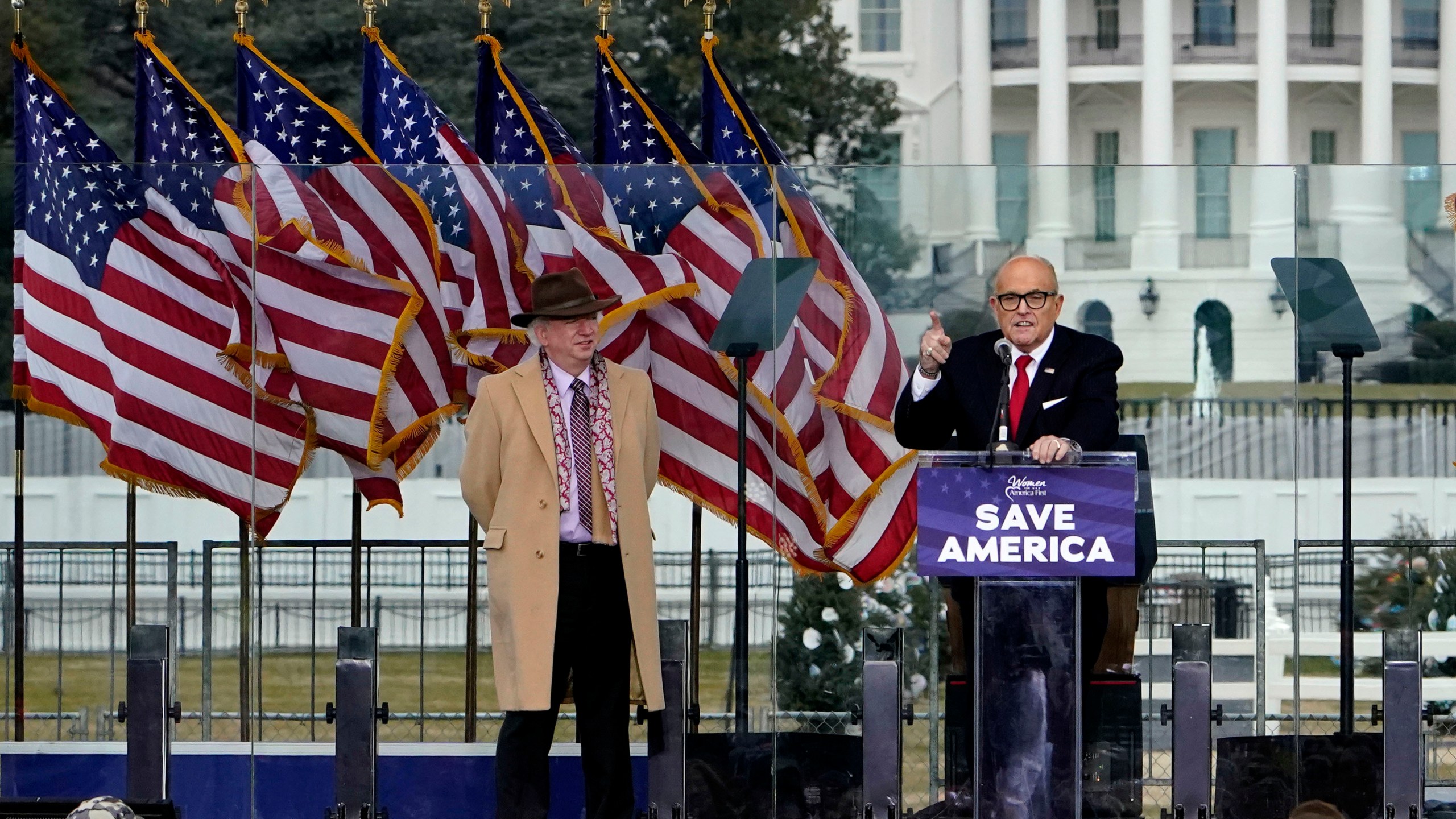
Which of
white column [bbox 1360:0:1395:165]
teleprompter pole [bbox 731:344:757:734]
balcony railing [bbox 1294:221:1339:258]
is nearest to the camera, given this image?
balcony railing [bbox 1294:221:1339:258]

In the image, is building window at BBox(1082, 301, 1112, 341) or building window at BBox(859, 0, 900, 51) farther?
building window at BBox(859, 0, 900, 51)

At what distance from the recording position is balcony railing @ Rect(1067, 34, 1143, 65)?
44125 millimetres

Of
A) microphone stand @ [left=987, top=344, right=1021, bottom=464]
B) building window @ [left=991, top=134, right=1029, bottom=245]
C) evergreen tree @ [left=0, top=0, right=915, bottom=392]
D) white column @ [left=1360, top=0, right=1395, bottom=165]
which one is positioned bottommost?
microphone stand @ [left=987, top=344, right=1021, bottom=464]

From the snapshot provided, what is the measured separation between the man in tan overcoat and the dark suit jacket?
0.89 m

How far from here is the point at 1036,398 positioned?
6477 mm

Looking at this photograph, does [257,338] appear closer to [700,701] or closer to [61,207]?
[61,207]

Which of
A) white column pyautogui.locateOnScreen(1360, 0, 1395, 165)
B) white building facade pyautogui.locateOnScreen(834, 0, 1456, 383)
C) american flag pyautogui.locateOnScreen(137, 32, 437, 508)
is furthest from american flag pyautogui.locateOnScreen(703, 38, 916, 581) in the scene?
white column pyautogui.locateOnScreen(1360, 0, 1395, 165)

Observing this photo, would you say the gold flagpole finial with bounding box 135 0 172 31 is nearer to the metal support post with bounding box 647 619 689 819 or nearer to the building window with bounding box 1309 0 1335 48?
the metal support post with bounding box 647 619 689 819

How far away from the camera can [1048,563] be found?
615 centimetres

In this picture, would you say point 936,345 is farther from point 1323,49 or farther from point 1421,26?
point 1421,26

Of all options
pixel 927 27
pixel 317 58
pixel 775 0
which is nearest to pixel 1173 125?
pixel 927 27

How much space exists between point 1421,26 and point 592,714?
41.0m

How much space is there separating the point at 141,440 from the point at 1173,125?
37.9m

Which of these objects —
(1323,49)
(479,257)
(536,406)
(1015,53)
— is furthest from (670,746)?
(1323,49)
